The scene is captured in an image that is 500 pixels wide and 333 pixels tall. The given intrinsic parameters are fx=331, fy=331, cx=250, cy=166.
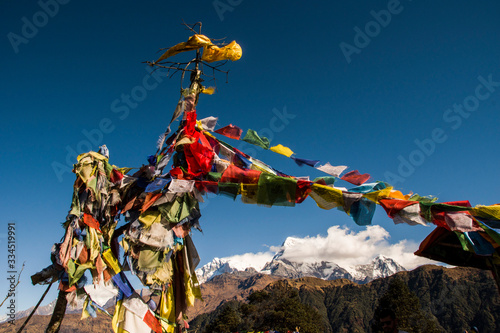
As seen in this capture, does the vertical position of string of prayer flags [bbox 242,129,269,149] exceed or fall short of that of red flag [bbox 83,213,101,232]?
it exceeds it

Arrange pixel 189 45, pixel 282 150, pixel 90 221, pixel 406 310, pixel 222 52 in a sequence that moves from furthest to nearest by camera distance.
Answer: pixel 406 310 → pixel 222 52 → pixel 189 45 → pixel 282 150 → pixel 90 221

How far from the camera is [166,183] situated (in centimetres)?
523

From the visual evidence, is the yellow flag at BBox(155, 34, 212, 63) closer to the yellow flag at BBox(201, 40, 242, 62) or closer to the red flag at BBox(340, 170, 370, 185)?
the yellow flag at BBox(201, 40, 242, 62)

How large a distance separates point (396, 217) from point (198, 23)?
190 inches

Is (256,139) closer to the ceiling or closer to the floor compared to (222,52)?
closer to the floor

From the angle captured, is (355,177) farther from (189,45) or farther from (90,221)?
(90,221)

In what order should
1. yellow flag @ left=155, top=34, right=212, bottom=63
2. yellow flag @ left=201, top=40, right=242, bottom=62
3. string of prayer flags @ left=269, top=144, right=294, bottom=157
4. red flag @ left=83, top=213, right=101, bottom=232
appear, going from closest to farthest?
red flag @ left=83, top=213, right=101, bottom=232 → string of prayer flags @ left=269, top=144, right=294, bottom=157 → yellow flag @ left=155, top=34, right=212, bottom=63 → yellow flag @ left=201, top=40, right=242, bottom=62

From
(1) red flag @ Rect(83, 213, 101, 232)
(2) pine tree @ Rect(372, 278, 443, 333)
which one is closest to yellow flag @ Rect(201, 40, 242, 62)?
(1) red flag @ Rect(83, 213, 101, 232)

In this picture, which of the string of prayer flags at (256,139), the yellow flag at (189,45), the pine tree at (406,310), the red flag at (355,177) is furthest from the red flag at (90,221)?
the pine tree at (406,310)

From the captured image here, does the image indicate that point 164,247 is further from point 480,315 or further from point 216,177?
point 480,315

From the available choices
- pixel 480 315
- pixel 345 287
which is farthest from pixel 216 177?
pixel 345 287

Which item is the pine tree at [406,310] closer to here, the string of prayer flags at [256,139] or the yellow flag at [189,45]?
the string of prayer flags at [256,139]

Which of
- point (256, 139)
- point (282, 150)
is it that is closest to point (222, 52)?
point (256, 139)

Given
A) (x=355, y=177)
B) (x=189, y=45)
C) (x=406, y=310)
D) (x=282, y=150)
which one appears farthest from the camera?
(x=406, y=310)
